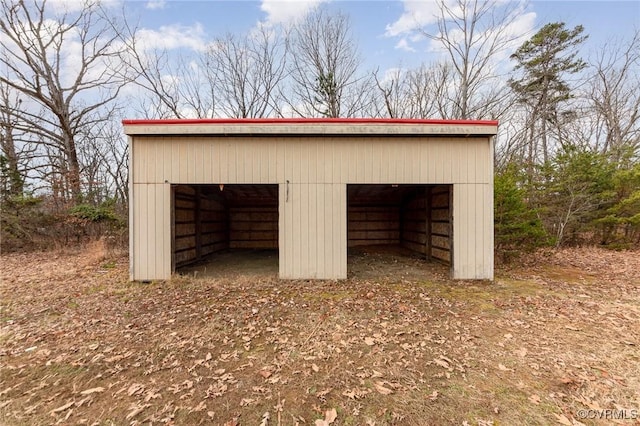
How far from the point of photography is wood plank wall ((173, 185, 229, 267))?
6.64m

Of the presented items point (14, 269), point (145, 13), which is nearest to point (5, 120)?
point (145, 13)

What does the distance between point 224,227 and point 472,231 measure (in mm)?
7477

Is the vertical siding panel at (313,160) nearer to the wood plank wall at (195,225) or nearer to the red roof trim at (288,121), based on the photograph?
the red roof trim at (288,121)

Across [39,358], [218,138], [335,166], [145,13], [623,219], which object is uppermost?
[145,13]

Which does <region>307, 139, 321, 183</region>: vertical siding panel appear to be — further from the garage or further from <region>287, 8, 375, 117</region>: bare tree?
<region>287, 8, 375, 117</region>: bare tree

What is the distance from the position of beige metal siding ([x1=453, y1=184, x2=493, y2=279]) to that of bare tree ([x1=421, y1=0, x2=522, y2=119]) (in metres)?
9.61

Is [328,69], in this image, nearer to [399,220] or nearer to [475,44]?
[475,44]

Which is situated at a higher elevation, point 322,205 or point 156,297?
point 322,205

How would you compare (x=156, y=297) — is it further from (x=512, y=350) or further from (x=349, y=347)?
(x=512, y=350)

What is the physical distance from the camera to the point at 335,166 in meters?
5.42

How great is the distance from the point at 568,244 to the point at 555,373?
9.51m

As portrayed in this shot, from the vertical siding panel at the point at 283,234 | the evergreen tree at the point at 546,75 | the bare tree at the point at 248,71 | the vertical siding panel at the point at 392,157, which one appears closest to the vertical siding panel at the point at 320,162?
the vertical siding panel at the point at 283,234

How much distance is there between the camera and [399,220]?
395 inches

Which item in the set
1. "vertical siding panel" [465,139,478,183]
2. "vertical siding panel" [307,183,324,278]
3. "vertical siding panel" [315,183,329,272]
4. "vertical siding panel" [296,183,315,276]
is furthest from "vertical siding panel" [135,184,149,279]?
"vertical siding panel" [465,139,478,183]
